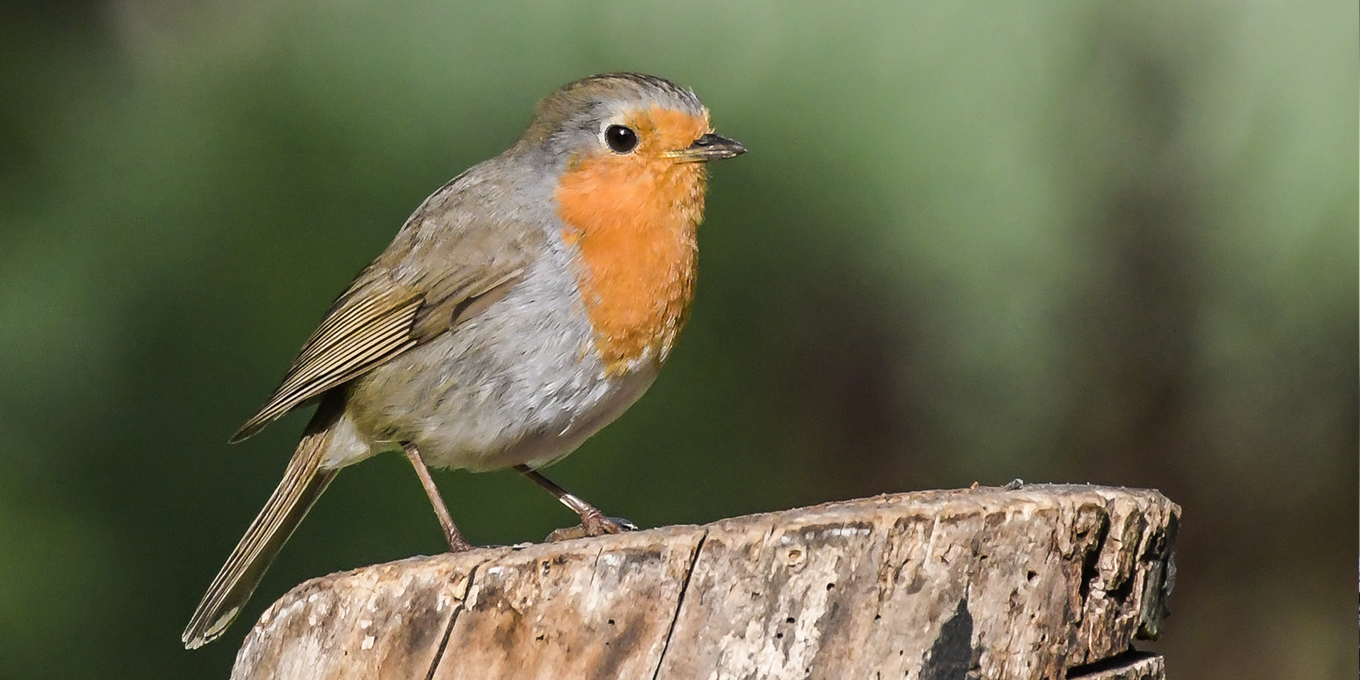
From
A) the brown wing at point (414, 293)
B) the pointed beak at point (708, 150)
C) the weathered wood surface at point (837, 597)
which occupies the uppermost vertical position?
the pointed beak at point (708, 150)

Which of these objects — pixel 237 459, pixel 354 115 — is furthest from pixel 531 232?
pixel 354 115

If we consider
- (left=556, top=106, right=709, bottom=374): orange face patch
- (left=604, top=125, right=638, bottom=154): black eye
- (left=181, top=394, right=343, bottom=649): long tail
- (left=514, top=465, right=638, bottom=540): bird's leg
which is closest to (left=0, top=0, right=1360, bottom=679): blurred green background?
(left=181, top=394, right=343, bottom=649): long tail

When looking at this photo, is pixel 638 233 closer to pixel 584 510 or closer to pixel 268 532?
pixel 584 510

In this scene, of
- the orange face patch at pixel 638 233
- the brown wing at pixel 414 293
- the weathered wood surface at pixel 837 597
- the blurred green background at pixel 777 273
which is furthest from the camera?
the blurred green background at pixel 777 273

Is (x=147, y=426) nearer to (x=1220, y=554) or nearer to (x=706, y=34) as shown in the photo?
(x=706, y=34)

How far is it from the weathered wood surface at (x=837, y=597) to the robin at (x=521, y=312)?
37.2 inches

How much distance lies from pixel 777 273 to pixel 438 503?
2158 mm

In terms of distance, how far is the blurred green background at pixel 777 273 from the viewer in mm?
4680

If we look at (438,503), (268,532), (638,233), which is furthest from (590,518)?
(268,532)

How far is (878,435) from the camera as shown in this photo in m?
5.16

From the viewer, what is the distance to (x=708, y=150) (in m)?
3.42

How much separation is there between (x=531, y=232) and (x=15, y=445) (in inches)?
91.8

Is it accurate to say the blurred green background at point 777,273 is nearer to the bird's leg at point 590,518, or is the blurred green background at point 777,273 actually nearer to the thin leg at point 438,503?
the bird's leg at point 590,518

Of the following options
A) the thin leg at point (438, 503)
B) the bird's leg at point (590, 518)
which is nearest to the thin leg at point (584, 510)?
the bird's leg at point (590, 518)
